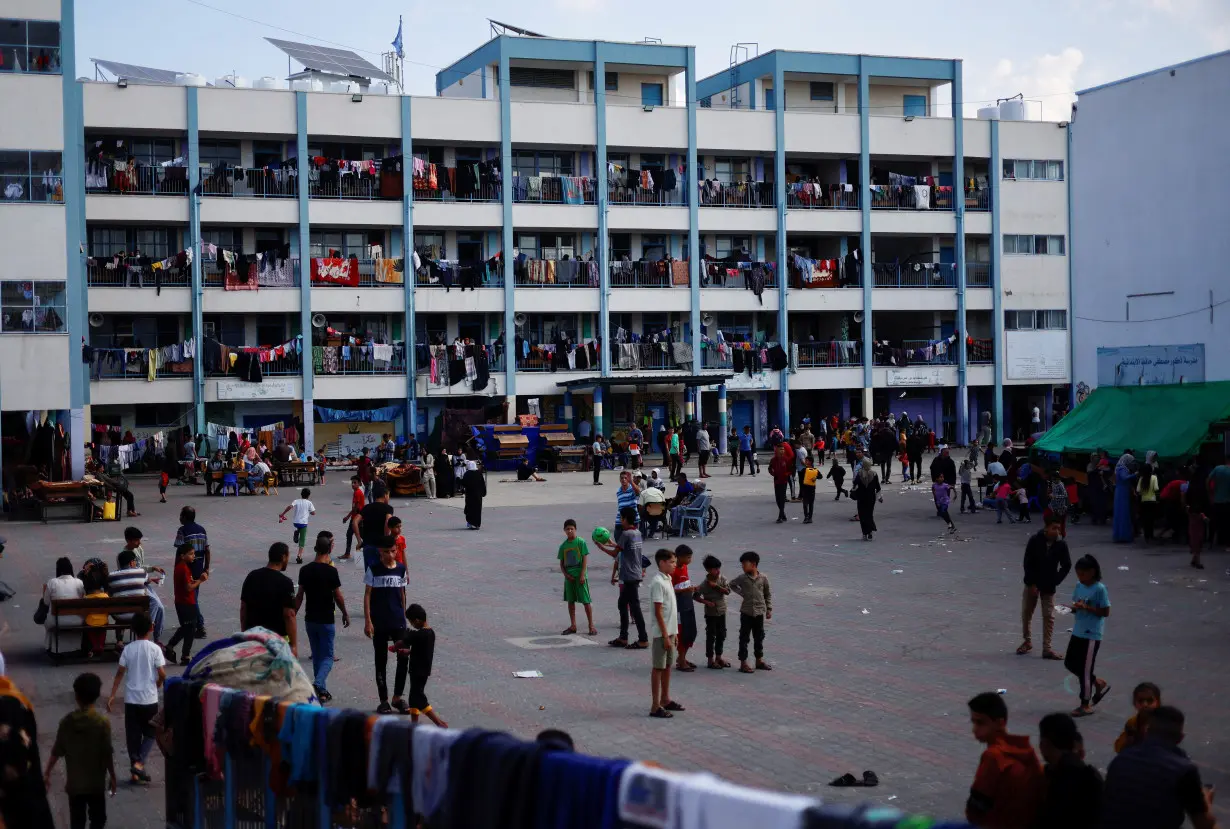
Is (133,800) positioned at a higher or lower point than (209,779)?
lower

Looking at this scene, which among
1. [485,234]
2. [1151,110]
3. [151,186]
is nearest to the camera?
[1151,110]

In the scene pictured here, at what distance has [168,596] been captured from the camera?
62.8ft

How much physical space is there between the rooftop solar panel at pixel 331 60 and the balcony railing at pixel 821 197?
17470mm

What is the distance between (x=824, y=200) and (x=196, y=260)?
25.7 metres

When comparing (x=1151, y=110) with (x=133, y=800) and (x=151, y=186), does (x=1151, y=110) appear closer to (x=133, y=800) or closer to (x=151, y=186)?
(x=133, y=800)

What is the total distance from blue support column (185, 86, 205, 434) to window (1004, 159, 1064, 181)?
34.2 m

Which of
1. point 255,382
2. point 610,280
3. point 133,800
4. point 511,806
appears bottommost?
point 133,800

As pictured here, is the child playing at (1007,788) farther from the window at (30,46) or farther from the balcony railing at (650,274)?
the balcony railing at (650,274)

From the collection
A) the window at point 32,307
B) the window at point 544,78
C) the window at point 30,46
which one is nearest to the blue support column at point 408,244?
the window at point 544,78

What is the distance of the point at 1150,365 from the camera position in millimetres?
28484

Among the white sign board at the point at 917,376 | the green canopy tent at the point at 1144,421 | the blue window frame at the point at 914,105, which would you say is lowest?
the green canopy tent at the point at 1144,421

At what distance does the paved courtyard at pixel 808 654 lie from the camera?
10.4m

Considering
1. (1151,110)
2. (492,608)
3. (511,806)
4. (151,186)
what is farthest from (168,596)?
(151,186)

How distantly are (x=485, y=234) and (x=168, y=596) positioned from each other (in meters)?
33.0
